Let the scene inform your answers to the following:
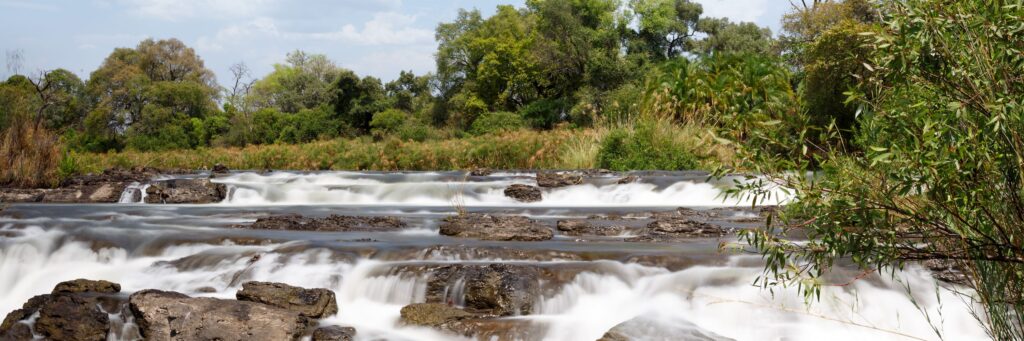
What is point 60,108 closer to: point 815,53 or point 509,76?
point 509,76

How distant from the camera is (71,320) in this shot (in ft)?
20.5

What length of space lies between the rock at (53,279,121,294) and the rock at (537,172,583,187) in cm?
894

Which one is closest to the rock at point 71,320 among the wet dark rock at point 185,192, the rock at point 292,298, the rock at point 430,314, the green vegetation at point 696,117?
the rock at point 292,298

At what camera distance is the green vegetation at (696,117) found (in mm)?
3369

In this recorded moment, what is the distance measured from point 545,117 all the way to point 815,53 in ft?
48.7

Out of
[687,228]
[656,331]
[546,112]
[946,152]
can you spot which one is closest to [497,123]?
[546,112]

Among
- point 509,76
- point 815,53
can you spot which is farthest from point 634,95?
point 509,76

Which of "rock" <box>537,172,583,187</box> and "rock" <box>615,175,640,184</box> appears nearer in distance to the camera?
"rock" <box>615,175,640,184</box>

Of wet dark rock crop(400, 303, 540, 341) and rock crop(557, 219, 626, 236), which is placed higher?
rock crop(557, 219, 626, 236)

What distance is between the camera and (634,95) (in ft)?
89.7

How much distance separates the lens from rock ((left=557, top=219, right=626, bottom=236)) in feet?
30.9

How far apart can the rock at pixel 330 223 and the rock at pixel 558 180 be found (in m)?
4.73

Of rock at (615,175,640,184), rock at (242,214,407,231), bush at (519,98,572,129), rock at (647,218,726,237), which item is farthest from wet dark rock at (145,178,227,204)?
bush at (519,98,572,129)

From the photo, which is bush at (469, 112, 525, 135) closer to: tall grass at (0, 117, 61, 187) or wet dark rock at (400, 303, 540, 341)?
tall grass at (0, 117, 61, 187)
